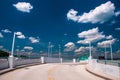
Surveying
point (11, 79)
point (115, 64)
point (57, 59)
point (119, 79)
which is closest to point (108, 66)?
point (115, 64)

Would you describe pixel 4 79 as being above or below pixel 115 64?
below

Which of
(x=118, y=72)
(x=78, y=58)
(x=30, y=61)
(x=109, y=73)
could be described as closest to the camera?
(x=118, y=72)

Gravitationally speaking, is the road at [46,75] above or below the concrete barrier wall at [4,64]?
below

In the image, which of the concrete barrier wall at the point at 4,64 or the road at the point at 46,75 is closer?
the road at the point at 46,75

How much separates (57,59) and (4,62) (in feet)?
133

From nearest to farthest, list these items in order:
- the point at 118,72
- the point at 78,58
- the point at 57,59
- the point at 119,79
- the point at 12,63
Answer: the point at 119,79
the point at 118,72
the point at 12,63
the point at 57,59
the point at 78,58

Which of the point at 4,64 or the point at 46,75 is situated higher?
the point at 4,64

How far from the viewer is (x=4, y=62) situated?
2230cm

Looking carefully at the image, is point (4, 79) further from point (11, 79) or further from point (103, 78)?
Answer: point (103, 78)

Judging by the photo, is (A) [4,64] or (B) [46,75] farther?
(A) [4,64]

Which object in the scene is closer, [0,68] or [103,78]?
[103,78]

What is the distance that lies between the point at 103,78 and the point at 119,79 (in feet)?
7.41

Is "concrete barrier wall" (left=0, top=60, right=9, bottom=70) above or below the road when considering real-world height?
above

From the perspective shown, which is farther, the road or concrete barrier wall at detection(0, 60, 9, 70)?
concrete barrier wall at detection(0, 60, 9, 70)
